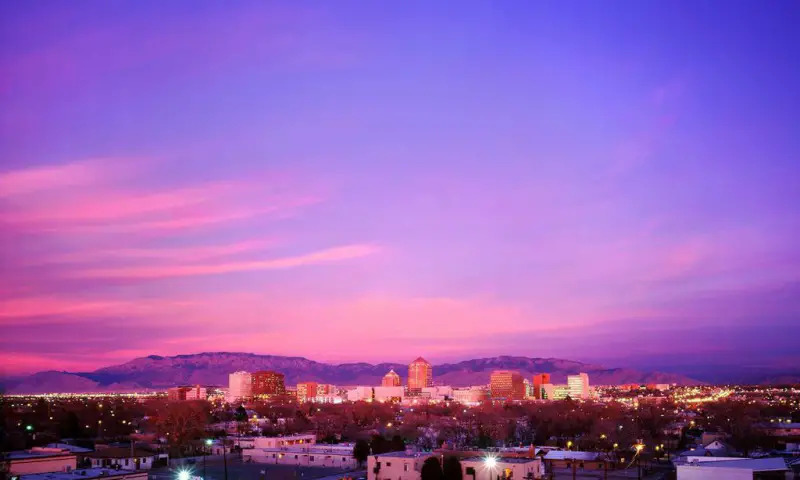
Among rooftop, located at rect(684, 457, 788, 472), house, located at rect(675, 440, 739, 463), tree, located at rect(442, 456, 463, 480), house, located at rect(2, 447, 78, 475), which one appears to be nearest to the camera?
rooftop, located at rect(684, 457, 788, 472)

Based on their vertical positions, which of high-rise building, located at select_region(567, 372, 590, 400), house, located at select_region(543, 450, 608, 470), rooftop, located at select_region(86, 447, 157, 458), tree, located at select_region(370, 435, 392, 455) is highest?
rooftop, located at select_region(86, 447, 157, 458)

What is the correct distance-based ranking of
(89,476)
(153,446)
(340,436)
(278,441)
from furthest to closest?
(340,436) < (153,446) < (278,441) < (89,476)

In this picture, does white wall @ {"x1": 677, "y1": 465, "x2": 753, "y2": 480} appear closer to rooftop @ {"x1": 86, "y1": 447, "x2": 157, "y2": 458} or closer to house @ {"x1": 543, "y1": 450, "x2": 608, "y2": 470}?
house @ {"x1": 543, "y1": 450, "x2": 608, "y2": 470}

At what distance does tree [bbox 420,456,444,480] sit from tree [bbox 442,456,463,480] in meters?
0.16

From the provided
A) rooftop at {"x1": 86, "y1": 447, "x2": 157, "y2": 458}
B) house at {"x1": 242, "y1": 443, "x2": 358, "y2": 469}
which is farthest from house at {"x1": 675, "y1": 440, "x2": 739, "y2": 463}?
rooftop at {"x1": 86, "y1": 447, "x2": 157, "y2": 458}

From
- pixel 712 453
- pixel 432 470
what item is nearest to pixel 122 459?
pixel 432 470

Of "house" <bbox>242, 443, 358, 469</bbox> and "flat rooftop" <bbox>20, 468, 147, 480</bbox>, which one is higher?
"flat rooftop" <bbox>20, 468, 147, 480</bbox>

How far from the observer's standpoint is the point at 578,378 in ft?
646

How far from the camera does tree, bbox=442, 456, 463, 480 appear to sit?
2792 centimetres

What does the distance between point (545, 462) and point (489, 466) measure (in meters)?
7.81

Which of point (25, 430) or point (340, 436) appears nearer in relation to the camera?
point (25, 430)

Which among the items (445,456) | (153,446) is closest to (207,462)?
(153,446)

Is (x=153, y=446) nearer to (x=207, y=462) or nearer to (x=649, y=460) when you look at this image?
(x=207, y=462)

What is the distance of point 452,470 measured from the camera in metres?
28.0
